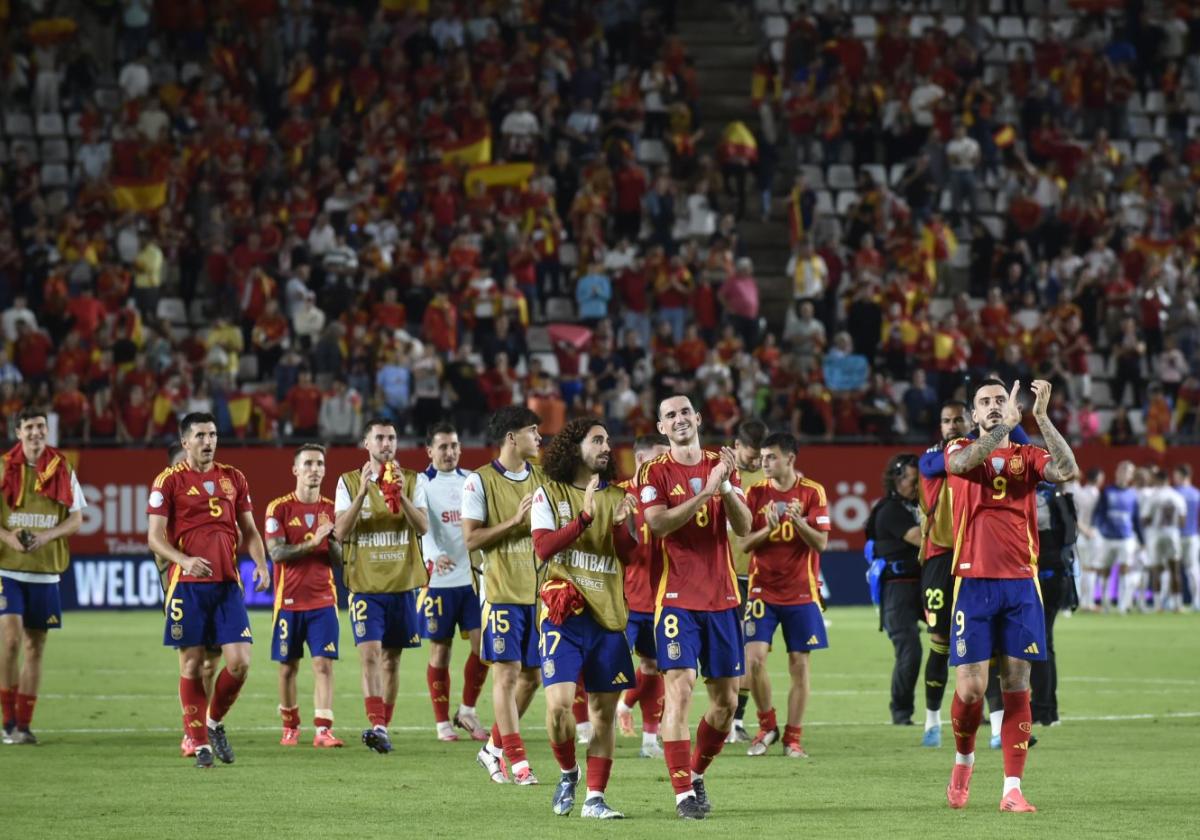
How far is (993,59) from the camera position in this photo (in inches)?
1727

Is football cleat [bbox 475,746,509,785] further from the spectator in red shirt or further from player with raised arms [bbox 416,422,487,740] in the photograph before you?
the spectator in red shirt

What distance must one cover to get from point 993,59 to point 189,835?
118 feet

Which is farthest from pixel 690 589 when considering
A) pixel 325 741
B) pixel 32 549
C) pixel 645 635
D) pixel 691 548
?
pixel 32 549

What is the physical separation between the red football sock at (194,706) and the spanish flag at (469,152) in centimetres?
2479

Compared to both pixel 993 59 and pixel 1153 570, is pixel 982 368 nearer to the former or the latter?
pixel 1153 570

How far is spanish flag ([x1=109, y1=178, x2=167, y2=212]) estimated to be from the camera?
37.1m

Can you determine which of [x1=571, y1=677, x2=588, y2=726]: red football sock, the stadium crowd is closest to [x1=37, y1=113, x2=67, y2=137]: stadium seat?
the stadium crowd

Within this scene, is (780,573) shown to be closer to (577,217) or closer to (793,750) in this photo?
(793,750)

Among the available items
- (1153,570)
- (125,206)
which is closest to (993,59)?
(1153,570)

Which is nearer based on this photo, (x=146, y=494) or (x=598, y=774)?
(x=598, y=774)

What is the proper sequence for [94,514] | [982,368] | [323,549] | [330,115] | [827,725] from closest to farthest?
1. [323,549]
2. [827,725]
3. [94,514]
4. [982,368]
5. [330,115]

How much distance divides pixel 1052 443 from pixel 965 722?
5.92 feet

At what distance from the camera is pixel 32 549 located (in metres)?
16.4

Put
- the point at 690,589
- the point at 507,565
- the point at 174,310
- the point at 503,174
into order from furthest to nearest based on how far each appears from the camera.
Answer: the point at 503,174 < the point at 174,310 < the point at 507,565 < the point at 690,589
